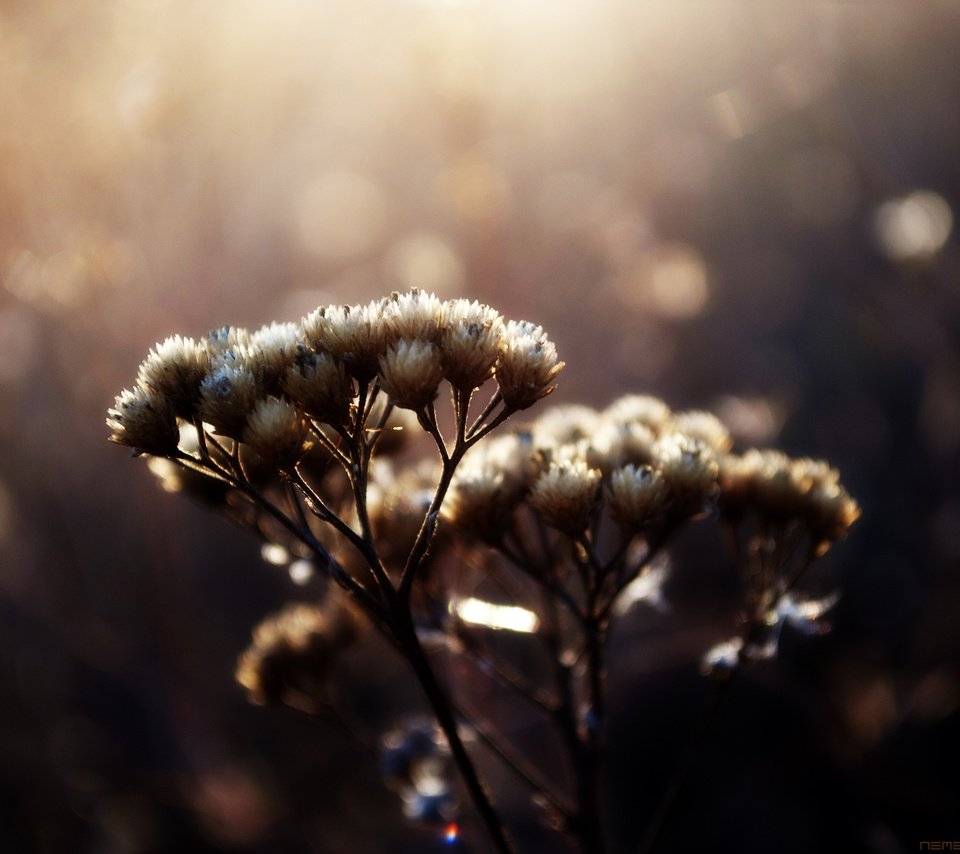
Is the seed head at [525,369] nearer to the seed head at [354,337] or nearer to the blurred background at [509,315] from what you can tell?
the seed head at [354,337]

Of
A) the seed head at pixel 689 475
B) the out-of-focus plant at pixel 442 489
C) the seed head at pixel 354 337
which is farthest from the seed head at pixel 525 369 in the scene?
the seed head at pixel 689 475

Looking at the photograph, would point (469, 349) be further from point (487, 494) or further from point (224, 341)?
point (224, 341)

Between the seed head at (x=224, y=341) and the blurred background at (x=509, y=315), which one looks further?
the blurred background at (x=509, y=315)

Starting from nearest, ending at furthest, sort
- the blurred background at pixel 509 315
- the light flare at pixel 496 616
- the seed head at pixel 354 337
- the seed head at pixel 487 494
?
the seed head at pixel 354 337 < the seed head at pixel 487 494 < the light flare at pixel 496 616 < the blurred background at pixel 509 315

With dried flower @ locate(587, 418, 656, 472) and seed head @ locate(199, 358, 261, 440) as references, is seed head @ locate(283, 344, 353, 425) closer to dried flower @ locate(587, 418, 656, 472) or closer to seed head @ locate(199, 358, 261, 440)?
seed head @ locate(199, 358, 261, 440)

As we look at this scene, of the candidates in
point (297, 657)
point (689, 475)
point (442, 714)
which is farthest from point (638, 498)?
point (297, 657)

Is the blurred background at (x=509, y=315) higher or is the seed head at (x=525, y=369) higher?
the blurred background at (x=509, y=315)

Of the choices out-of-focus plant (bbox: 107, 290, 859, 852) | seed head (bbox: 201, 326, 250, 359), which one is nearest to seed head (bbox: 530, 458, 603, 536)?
out-of-focus plant (bbox: 107, 290, 859, 852)
